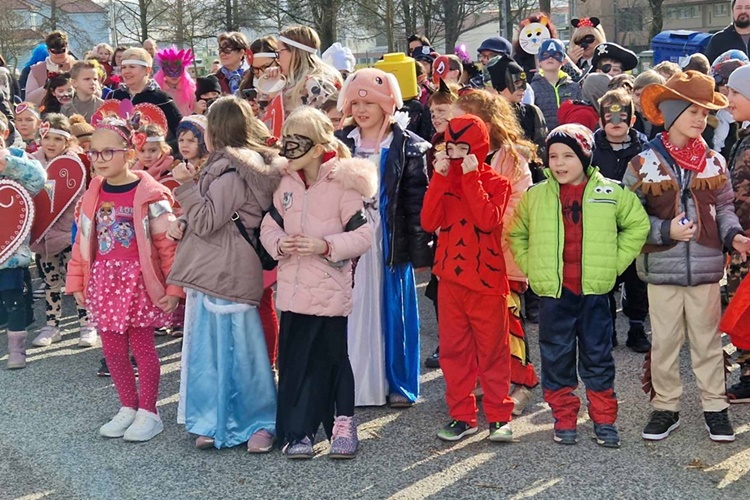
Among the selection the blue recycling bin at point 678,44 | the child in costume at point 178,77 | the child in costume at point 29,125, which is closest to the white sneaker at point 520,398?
the child in costume at point 29,125

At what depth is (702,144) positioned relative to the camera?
492 centimetres

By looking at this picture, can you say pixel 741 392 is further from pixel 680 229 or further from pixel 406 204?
pixel 406 204

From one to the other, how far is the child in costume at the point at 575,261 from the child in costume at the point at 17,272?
3.67 metres

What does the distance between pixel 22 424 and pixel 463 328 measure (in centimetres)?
273

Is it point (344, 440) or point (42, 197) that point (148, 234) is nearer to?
point (344, 440)

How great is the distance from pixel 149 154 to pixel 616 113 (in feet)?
10.5

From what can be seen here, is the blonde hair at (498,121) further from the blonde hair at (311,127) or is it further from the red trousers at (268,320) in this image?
the red trousers at (268,320)

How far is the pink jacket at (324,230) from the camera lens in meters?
4.79

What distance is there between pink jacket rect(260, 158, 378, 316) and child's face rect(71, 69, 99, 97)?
5.49 metres

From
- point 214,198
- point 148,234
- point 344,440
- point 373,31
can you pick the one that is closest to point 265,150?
point 214,198

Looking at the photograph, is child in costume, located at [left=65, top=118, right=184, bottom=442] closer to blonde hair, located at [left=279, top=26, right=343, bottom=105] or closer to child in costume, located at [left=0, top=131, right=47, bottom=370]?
child in costume, located at [left=0, top=131, right=47, bottom=370]

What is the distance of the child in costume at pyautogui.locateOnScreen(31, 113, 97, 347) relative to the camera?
292 inches

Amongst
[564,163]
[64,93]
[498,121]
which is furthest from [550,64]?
[64,93]

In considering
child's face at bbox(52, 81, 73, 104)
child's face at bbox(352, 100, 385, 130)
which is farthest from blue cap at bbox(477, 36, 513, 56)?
child's face at bbox(352, 100, 385, 130)
